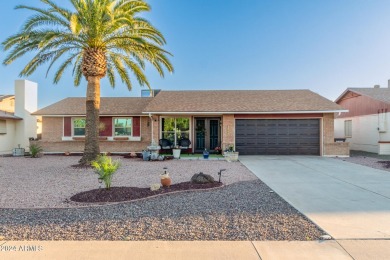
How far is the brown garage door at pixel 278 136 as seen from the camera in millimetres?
18344

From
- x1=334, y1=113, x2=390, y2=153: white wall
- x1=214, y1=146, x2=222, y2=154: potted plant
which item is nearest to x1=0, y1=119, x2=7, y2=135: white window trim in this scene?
x1=214, y1=146, x2=222, y2=154: potted plant

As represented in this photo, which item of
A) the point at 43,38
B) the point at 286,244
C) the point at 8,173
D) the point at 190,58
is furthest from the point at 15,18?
the point at 286,244

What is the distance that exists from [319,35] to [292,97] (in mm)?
4586

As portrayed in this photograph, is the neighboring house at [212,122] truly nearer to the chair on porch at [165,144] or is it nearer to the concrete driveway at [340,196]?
the chair on porch at [165,144]

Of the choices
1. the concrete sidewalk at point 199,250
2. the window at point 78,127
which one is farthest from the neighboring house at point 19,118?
the concrete sidewalk at point 199,250

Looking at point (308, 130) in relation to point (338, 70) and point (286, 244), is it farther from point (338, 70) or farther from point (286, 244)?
point (286, 244)

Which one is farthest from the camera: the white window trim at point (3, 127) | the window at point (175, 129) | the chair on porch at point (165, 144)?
the white window trim at point (3, 127)

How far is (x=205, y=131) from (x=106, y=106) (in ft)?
24.9

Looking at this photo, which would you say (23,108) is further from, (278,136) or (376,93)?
(376,93)

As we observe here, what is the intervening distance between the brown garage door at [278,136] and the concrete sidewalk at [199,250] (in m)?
14.3

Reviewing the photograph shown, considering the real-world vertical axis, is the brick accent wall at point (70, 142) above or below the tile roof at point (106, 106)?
below

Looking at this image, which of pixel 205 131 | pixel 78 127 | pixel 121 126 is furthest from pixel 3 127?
pixel 205 131

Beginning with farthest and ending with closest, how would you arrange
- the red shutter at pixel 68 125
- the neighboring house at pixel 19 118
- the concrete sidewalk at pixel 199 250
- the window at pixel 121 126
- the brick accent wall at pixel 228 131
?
the neighboring house at pixel 19 118, the red shutter at pixel 68 125, the window at pixel 121 126, the brick accent wall at pixel 228 131, the concrete sidewalk at pixel 199 250

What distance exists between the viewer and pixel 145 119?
20.0 m
